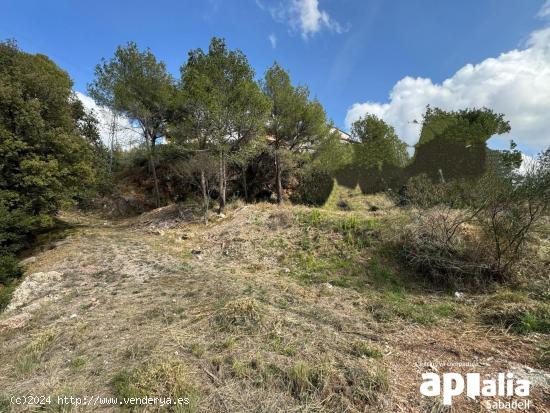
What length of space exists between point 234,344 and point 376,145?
80.3ft

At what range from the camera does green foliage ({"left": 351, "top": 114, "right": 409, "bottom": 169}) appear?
2469 cm

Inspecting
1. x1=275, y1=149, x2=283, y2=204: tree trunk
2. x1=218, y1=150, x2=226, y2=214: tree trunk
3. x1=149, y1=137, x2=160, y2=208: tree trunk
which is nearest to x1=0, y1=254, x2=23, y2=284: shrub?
x1=218, y1=150, x2=226, y2=214: tree trunk

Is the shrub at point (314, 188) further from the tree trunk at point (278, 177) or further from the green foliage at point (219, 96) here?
the green foliage at point (219, 96)

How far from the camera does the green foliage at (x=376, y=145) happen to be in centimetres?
2469

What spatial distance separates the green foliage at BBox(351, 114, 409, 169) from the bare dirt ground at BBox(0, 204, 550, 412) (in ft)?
65.2

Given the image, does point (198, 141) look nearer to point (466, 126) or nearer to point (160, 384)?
point (160, 384)

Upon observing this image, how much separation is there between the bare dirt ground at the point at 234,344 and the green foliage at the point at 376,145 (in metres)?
19.9

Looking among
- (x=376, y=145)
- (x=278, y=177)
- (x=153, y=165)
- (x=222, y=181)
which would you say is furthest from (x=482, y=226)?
(x=376, y=145)

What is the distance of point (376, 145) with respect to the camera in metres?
25.1

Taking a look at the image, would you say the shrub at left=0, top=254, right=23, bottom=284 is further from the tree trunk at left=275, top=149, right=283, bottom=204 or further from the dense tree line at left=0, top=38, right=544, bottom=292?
the tree trunk at left=275, top=149, right=283, bottom=204

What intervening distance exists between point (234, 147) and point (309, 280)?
359 inches

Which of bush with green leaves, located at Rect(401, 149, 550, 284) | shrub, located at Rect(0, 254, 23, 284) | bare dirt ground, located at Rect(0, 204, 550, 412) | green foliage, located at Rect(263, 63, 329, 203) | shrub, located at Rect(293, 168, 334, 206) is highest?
green foliage, located at Rect(263, 63, 329, 203)

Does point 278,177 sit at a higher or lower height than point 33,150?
lower

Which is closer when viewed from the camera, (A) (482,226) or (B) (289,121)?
(A) (482,226)
